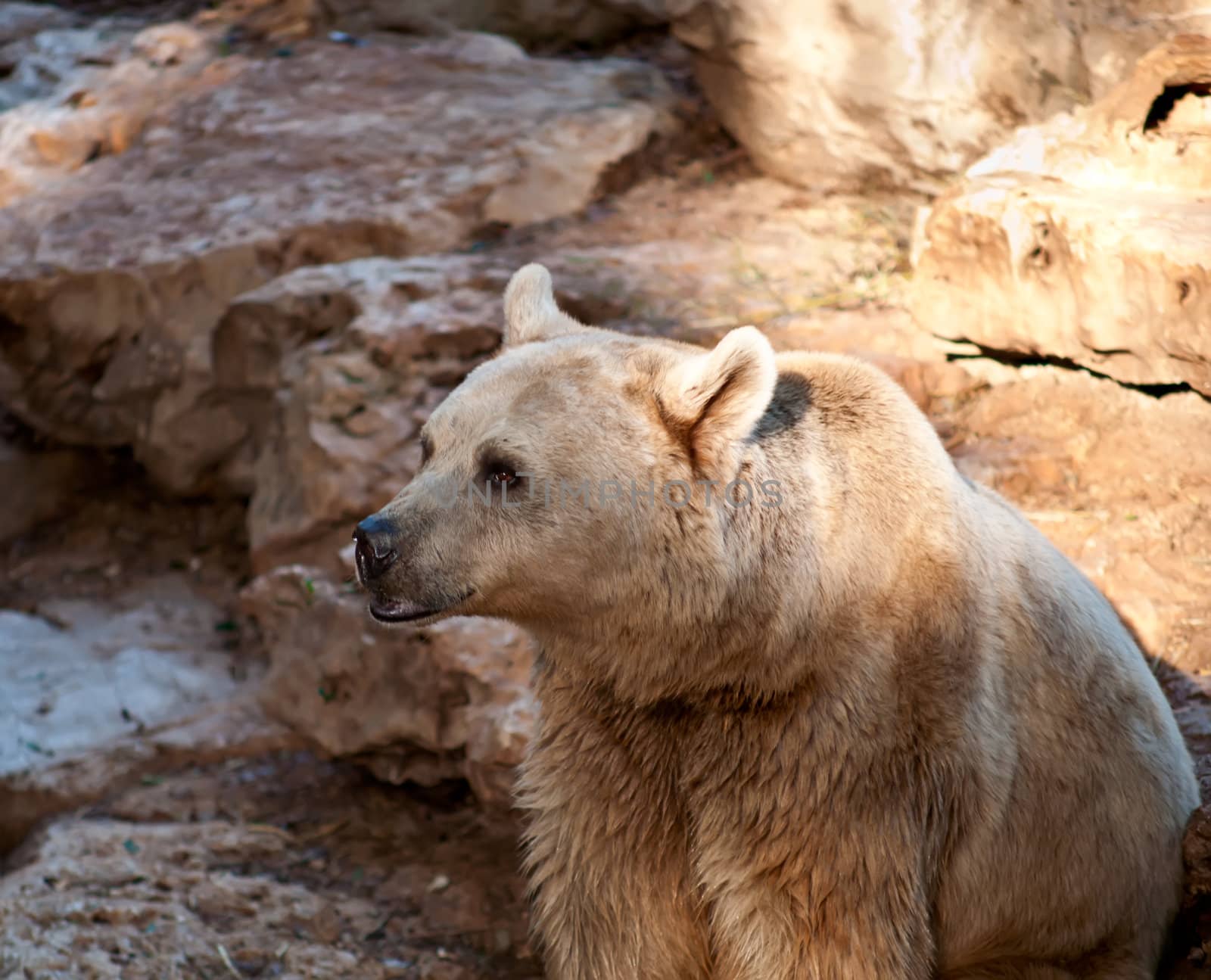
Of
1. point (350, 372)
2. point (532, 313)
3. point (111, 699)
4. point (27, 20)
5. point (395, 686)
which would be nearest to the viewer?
point (532, 313)

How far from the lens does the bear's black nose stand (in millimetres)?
2709

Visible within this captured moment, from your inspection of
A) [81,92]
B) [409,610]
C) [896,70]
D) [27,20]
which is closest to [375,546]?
[409,610]

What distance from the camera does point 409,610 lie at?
278 cm

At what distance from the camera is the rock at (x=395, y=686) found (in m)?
4.48

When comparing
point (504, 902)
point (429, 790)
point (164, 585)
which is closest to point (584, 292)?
point (429, 790)

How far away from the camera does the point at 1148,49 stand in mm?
5113

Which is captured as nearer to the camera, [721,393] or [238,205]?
[721,393]

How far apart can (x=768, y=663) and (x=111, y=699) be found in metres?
4.49

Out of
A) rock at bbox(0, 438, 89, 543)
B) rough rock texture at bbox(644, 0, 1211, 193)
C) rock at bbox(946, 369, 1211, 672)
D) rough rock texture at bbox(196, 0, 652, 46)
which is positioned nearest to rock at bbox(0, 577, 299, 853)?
rock at bbox(0, 438, 89, 543)

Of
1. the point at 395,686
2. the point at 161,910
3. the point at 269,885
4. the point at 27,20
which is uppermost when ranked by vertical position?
the point at 27,20

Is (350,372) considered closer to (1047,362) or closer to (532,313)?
(532,313)

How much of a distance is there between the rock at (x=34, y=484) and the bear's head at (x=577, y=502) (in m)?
6.28

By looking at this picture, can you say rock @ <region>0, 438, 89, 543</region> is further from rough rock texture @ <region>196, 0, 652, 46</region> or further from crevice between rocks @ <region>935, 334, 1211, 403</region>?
crevice between rocks @ <region>935, 334, 1211, 403</region>

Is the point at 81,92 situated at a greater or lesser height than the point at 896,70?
lesser
